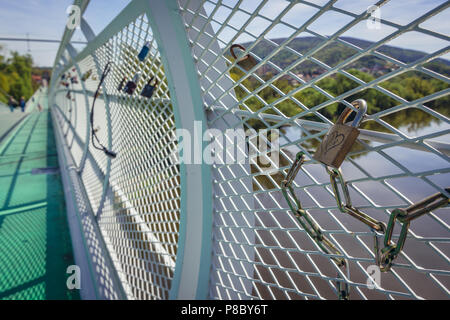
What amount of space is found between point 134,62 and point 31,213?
3052mm

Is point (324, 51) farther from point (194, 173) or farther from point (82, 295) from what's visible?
point (82, 295)

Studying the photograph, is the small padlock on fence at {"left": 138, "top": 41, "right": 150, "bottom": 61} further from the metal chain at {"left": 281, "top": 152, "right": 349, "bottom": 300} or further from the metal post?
the metal chain at {"left": 281, "top": 152, "right": 349, "bottom": 300}

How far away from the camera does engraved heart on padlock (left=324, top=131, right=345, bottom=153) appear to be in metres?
0.52

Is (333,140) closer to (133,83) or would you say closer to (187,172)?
(187,172)

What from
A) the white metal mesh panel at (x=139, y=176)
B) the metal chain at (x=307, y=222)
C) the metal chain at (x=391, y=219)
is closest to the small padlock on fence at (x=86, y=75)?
the white metal mesh panel at (x=139, y=176)

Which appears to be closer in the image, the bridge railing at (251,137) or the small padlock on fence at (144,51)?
the bridge railing at (251,137)

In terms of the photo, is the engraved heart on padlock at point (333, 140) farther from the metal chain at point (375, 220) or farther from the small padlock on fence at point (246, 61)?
the small padlock on fence at point (246, 61)

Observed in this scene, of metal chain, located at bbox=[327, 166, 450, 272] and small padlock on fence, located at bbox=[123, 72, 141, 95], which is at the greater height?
small padlock on fence, located at bbox=[123, 72, 141, 95]

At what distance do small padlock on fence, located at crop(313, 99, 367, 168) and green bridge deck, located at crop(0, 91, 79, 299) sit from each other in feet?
8.03

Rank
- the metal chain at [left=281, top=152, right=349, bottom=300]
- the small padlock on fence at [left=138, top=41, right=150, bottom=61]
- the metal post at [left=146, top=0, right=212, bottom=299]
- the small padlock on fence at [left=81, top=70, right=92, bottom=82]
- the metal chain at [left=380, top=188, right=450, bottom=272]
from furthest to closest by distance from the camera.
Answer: the small padlock on fence at [left=81, top=70, right=92, bottom=82] → the small padlock on fence at [left=138, top=41, right=150, bottom=61] → the metal post at [left=146, top=0, right=212, bottom=299] → the metal chain at [left=281, top=152, right=349, bottom=300] → the metal chain at [left=380, top=188, right=450, bottom=272]

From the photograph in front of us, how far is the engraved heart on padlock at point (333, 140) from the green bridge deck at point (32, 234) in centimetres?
245

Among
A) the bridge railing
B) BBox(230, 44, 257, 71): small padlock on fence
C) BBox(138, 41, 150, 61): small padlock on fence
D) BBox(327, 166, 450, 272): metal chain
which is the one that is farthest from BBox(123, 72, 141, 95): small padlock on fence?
BBox(327, 166, 450, 272): metal chain

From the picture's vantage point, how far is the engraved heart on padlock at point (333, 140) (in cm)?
52
